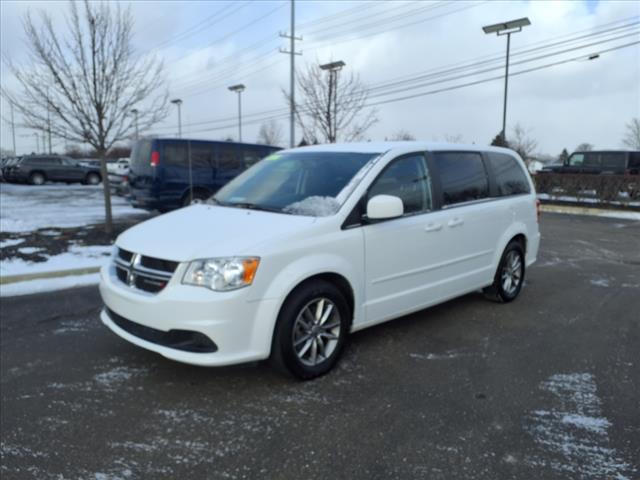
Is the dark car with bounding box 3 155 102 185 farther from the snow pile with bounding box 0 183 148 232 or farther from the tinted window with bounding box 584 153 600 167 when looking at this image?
the tinted window with bounding box 584 153 600 167

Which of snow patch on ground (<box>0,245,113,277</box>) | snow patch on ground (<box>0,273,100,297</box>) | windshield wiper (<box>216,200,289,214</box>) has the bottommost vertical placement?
snow patch on ground (<box>0,273,100,297</box>)

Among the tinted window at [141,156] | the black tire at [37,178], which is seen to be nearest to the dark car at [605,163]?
the tinted window at [141,156]

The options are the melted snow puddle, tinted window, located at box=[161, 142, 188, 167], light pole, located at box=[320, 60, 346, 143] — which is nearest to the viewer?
the melted snow puddle

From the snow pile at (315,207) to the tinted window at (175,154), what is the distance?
800cm

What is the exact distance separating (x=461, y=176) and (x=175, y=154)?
7924 mm

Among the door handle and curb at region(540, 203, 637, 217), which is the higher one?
the door handle

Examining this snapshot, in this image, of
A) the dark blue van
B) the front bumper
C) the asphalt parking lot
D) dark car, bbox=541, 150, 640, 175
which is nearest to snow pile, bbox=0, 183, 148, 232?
the dark blue van

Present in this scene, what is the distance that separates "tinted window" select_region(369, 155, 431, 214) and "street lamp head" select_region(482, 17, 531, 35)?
20443 mm

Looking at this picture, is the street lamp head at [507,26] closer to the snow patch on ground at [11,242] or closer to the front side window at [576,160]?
the front side window at [576,160]

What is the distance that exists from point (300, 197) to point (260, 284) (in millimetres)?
1102

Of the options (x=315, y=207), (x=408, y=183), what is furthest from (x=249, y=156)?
(x=315, y=207)

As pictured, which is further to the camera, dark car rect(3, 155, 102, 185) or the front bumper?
dark car rect(3, 155, 102, 185)

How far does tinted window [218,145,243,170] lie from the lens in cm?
1255

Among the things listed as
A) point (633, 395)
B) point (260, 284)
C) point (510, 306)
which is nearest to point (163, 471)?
point (260, 284)
